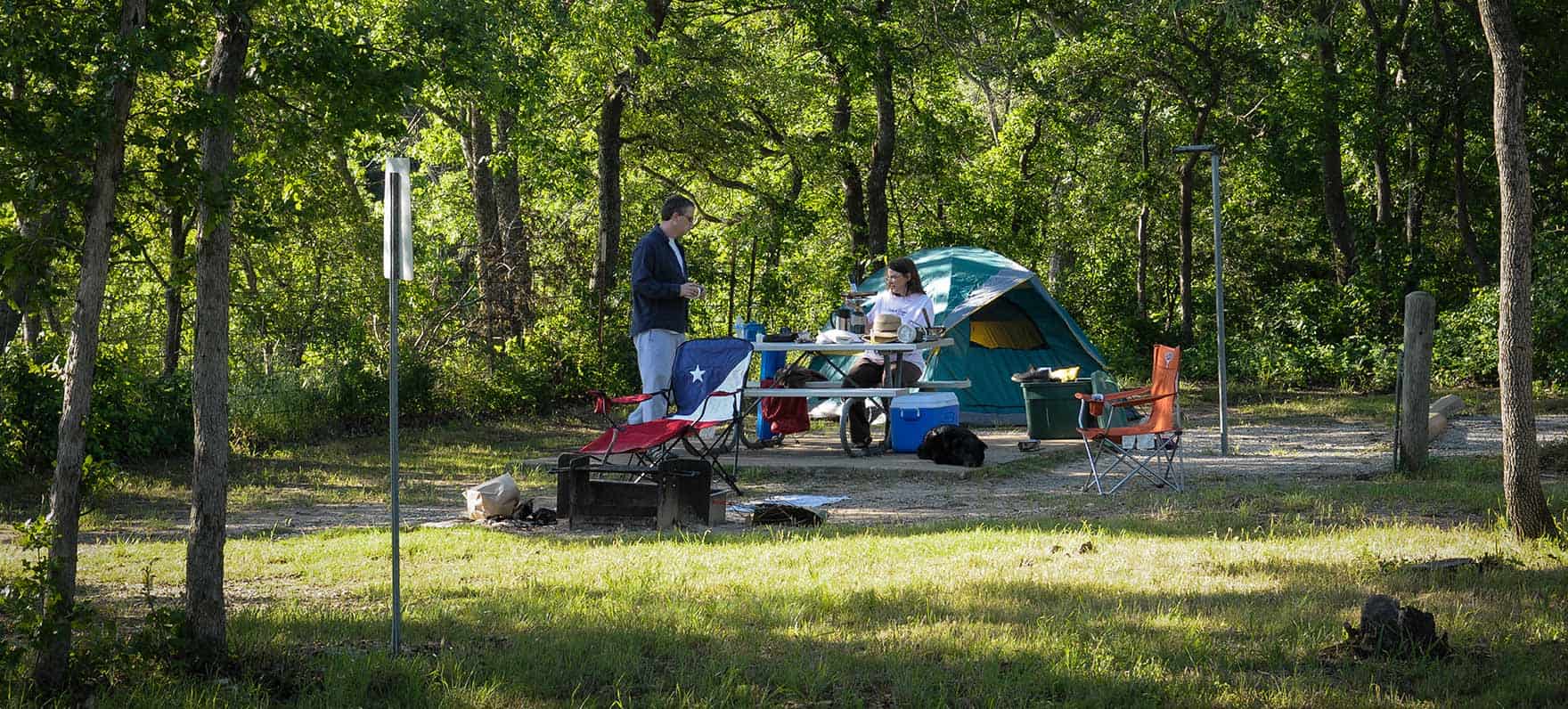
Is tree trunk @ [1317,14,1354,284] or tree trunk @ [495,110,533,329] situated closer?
tree trunk @ [495,110,533,329]

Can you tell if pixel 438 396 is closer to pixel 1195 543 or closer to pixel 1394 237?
pixel 1195 543

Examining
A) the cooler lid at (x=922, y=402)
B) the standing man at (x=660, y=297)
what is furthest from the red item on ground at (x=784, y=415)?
the standing man at (x=660, y=297)

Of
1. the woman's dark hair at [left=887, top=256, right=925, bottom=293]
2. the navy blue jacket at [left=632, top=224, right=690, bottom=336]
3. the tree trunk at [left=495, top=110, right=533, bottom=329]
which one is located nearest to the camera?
the navy blue jacket at [left=632, top=224, right=690, bottom=336]

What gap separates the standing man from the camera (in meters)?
9.05

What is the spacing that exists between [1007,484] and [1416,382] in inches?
108

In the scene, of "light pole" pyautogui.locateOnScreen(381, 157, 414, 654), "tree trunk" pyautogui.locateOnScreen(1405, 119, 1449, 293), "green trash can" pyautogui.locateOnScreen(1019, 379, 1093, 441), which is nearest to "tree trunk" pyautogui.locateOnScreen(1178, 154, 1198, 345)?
"tree trunk" pyautogui.locateOnScreen(1405, 119, 1449, 293)

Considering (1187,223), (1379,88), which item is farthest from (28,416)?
(1379,88)

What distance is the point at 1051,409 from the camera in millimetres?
10883

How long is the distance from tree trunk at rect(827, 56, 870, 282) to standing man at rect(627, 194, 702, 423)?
803cm

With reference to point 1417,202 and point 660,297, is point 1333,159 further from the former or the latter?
point 660,297

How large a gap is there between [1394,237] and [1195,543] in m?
14.7

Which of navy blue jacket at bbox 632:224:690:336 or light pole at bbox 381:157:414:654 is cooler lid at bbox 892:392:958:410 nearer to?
navy blue jacket at bbox 632:224:690:336

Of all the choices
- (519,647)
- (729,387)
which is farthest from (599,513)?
(519,647)

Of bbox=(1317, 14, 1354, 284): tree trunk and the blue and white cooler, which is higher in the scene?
bbox=(1317, 14, 1354, 284): tree trunk
